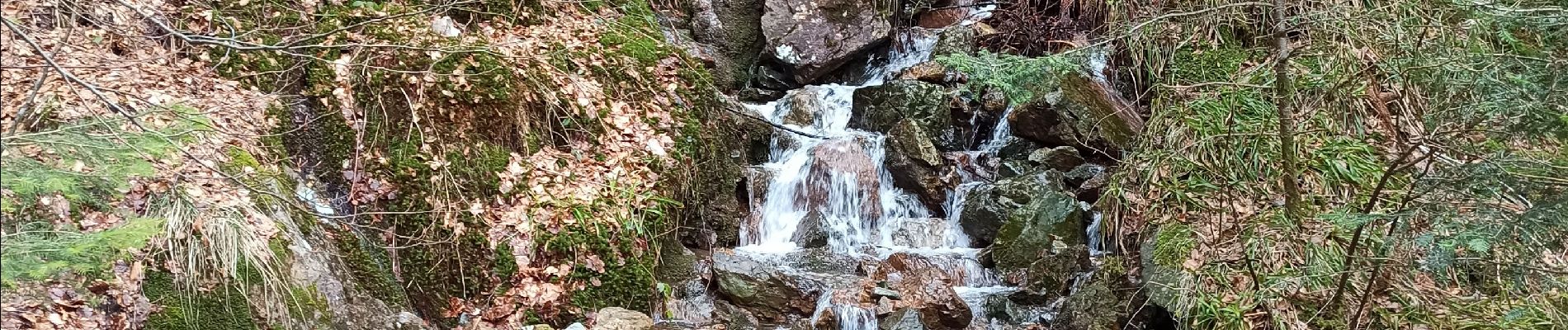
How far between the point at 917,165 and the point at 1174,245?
2.13m

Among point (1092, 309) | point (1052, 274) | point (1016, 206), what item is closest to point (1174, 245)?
point (1092, 309)

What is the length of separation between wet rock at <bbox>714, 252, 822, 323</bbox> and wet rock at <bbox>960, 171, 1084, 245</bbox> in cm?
137

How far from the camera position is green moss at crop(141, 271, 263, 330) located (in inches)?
132

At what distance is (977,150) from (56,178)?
5.88 m

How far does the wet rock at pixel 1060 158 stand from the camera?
20.3 ft

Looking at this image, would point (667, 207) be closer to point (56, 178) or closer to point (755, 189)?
point (755, 189)

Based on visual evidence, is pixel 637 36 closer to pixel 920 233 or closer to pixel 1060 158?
pixel 920 233

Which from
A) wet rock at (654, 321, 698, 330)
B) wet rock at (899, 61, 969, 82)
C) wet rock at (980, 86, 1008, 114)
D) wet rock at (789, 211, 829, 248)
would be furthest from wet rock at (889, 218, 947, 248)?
wet rock at (654, 321, 698, 330)

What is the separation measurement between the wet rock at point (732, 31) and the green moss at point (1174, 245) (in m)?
4.39

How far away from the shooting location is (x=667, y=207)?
518 centimetres

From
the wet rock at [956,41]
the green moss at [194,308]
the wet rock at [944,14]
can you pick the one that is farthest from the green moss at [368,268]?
the wet rock at [944,14]

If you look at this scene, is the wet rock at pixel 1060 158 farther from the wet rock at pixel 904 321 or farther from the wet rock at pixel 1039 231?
the wet rock at pixel 904 321

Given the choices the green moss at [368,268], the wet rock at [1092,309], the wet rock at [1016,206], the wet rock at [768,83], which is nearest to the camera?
the green moss at [368,268]

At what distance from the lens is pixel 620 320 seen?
4.50 meters
